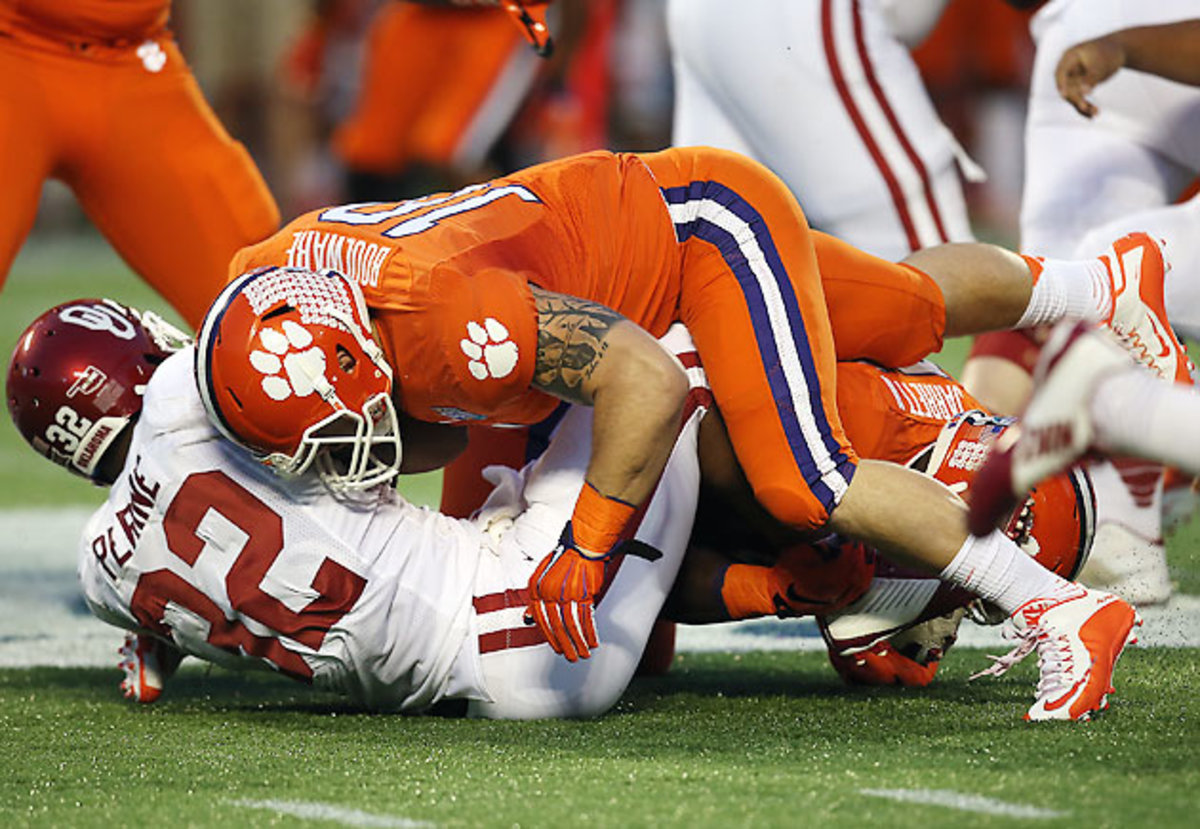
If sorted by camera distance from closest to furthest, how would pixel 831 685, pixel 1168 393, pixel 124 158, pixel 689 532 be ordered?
pixel 1168 393, pixel 689 532, pixel 831 685, pixel 124 158

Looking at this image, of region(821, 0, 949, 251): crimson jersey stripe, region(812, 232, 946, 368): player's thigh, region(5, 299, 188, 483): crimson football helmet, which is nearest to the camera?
region(5, 299, 188, 483): crimson football helmet

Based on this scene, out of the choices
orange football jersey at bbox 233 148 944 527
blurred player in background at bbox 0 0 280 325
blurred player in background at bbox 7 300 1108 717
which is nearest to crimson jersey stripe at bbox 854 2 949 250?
orange football jersey at bbox 233 148 944 527

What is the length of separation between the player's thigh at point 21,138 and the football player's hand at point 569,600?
5.37ft

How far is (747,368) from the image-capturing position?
3232 millimetres

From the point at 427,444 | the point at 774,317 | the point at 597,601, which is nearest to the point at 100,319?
the point at 427,444

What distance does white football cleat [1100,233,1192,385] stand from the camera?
3.62 m

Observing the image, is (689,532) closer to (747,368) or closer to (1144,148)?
(747,368)

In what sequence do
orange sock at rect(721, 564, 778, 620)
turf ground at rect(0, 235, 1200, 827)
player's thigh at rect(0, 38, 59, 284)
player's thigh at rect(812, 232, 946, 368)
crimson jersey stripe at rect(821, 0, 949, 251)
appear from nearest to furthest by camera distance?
turf ground at rect(0, 235, 1200, 827) < orange sock at rect(721, 564, 778, 620) < player's thigh at rect(812, 232, 946, 368) < player's thigh at rect(0, 38, 59, 284) < crimson jersey stripe at rect(821, 0, 949, 251)

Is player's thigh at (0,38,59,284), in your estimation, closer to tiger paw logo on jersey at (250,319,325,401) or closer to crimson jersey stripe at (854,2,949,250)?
tiger paw logo on jersey at (250,319,325,401)

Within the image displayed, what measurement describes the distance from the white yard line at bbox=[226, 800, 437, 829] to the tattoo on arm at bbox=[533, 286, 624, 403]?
0.76 meters

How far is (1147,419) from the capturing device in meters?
2.56

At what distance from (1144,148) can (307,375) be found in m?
2.40

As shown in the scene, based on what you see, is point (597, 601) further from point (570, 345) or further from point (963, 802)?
point (963, 802)

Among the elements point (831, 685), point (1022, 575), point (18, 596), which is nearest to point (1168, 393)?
point (1022, 575)
